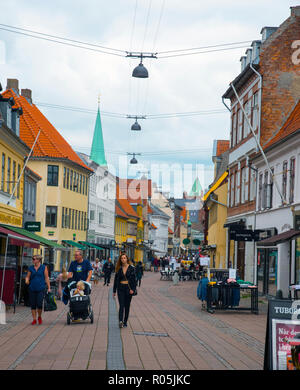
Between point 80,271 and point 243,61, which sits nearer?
point 80,271

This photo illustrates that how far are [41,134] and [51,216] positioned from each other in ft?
22.8

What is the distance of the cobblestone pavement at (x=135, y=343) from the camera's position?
10000 millimetres

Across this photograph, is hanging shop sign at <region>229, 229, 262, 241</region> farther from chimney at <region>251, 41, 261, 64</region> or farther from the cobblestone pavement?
chimney at <region>251, 41, 261, 64</region>

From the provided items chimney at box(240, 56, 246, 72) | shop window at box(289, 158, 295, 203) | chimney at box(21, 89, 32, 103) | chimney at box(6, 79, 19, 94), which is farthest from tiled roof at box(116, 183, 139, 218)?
shop window at box(289, 158, 295, 203)

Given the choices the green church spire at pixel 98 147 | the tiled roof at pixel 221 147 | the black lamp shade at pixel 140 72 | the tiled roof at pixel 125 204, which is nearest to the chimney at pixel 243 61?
the black lamp shade at pixel 140 72

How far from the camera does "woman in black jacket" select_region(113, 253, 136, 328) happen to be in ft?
51.3

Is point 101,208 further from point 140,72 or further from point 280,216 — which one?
point 140,72

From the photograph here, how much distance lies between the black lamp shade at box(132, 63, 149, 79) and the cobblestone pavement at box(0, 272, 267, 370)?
8.79 m

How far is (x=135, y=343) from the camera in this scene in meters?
12.5

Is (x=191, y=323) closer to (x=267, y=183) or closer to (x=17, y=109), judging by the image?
(x=267, y=183)

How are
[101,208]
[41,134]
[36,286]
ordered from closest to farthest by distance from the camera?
[36,286], [41,134], [101,208]

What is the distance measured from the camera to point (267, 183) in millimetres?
32625

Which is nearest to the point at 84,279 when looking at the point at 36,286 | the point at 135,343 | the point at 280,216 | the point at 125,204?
the point at 36,286

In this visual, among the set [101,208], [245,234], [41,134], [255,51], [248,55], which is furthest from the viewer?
[101,208]
